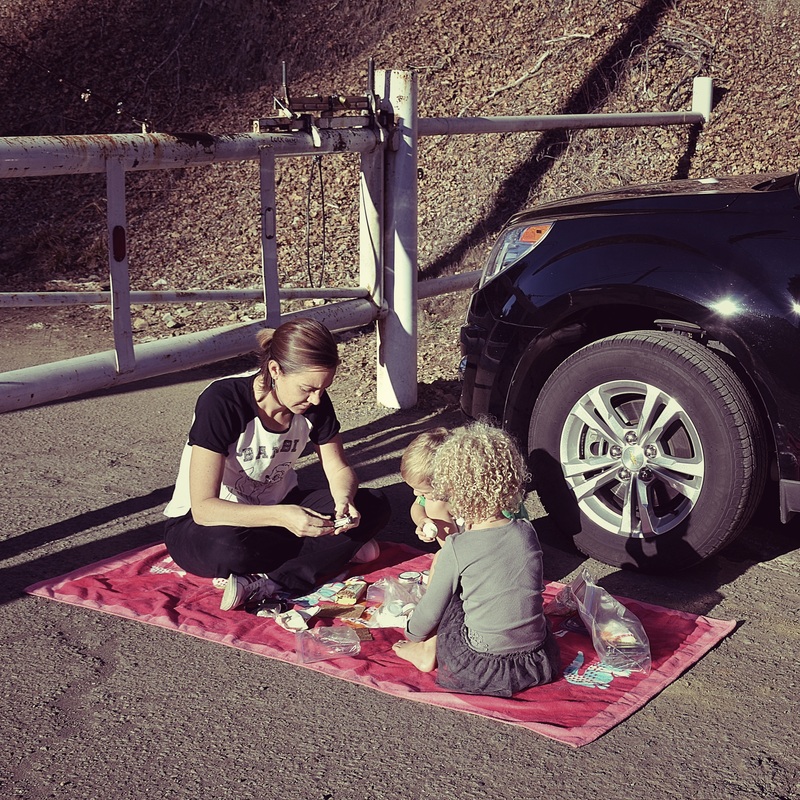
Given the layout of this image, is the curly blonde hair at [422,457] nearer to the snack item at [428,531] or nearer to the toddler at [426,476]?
the toddler at [426,476]

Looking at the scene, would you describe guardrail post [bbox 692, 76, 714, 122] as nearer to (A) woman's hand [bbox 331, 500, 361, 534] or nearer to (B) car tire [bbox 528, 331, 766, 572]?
(B) car tire [bbox 528, 331, 766, 572]

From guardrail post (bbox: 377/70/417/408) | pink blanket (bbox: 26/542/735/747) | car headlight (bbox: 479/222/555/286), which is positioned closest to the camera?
pink blanket (bbox: 26/542/735/747)

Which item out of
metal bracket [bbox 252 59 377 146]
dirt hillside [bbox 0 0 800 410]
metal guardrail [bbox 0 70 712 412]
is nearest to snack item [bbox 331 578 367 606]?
metal guardrail [bbox 0 70 712 412]

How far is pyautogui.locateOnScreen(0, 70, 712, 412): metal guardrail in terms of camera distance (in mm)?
4148

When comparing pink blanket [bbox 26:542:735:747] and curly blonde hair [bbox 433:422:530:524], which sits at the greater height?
curly blonde hair [bbox 433:422:530:524]

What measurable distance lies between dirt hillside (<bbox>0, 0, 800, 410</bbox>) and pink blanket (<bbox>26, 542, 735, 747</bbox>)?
376 cm

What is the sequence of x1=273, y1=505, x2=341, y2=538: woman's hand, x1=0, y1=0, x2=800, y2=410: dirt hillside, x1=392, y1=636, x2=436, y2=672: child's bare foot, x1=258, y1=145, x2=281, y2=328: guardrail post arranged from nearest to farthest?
x1=392, y1=636, x2=436, y2=672: child's bare foot < x1=273, y1=505, x2=341, y2=538: woman's hand < x1=258, y1=145, x2=281, y2=328: guardrail post < x1=0, y1=0, x2=800, y2=410: dirt hillside

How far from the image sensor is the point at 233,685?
3428 mm

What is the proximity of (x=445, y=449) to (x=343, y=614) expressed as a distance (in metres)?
0.95

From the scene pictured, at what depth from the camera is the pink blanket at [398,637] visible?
10.7 feet

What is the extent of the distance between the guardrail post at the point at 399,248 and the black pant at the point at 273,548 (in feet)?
6.42

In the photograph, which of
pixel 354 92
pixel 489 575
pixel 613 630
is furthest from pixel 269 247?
pixel 354 92

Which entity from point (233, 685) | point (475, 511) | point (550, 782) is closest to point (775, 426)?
point (475, 511)

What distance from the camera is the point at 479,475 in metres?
3.26
